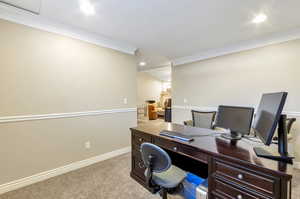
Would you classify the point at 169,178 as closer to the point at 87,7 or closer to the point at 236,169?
the point at 236,169

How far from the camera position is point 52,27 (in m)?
2.34

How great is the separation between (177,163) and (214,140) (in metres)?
0.70

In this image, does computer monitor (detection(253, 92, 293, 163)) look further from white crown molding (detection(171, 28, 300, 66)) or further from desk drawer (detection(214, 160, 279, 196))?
white crown molding (detection(171, 28, 300, 66))

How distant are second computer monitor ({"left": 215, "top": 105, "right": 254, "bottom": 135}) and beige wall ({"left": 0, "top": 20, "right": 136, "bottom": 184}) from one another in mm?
2254

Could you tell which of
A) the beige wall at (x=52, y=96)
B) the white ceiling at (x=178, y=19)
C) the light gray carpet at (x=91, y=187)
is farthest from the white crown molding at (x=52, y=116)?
the white ceiling at (x=178, y=19)

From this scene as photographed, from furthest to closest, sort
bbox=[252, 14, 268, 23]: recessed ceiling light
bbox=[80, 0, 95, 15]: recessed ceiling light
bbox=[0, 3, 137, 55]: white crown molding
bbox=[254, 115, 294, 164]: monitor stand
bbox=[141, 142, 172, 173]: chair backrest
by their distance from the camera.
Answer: bbox=[252, 14, 268, 23]: recessed ceiling light
bbox=[0, 3, 137, 55]: white crown molding
bbox=[80, 0, 95, 15]: recessed ceiling light
bbox=[141, 142, 172, 173]: chair backrest
bbox=[254, 115, 294, 164]: monitor stand

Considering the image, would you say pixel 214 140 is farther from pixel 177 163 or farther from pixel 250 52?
pixel 250 52

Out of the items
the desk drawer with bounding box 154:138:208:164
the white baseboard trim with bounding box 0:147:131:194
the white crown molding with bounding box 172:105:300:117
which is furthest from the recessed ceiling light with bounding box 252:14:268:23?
the white baseboard trim with bounding box 0:147:131:194

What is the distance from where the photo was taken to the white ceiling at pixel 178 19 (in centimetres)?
191

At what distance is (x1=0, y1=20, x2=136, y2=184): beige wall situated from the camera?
202 cm

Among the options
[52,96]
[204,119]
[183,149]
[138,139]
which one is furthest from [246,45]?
[52,96]

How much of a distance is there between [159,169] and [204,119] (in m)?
1.93

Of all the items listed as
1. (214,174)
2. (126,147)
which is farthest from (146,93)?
(214,174)

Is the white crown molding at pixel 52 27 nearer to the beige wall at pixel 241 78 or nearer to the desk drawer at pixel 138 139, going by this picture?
the desk drawer at pixel 138 139
